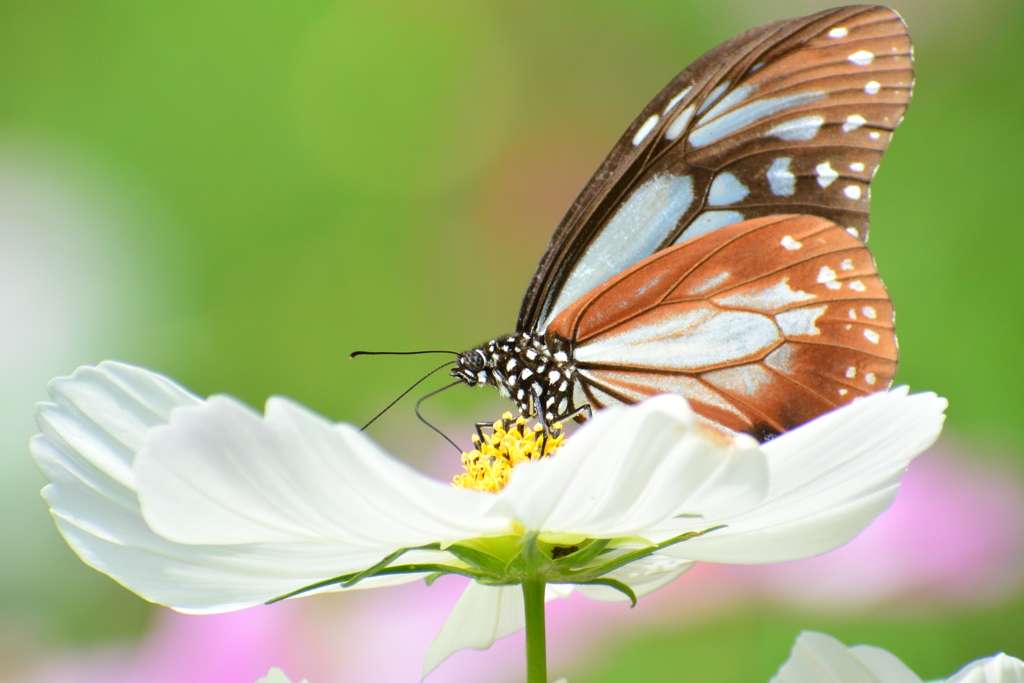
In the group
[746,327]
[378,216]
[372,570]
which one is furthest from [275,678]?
[378,216]

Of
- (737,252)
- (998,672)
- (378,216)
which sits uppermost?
(378,216)

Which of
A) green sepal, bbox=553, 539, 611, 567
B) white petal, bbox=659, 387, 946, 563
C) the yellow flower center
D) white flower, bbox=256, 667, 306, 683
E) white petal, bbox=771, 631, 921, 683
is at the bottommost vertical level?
white petal, bbox=771, 631, 921, 683

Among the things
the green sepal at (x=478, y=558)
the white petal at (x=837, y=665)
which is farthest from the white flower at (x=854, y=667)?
the green sepal at (x=478, y=558)

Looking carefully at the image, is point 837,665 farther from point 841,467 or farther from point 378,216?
point 378,216

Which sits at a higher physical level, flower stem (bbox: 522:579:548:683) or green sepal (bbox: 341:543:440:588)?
green sepal (bbox: 341:543:440:588)

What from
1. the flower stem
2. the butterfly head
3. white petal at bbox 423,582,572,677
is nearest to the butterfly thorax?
the butterfly head

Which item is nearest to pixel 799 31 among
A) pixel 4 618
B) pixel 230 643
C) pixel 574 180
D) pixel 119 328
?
pixel 230 643

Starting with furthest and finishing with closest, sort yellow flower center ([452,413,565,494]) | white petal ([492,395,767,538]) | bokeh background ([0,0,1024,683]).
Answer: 1. bokeh background ([0,0,1024,683])
2. yellow flower center ([452,413,565,494])
3. white petal ([492,395,767,538])

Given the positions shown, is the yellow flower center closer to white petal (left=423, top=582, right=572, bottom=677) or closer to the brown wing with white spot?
white petal (left=423, top=582, right=572, bottom=677)
